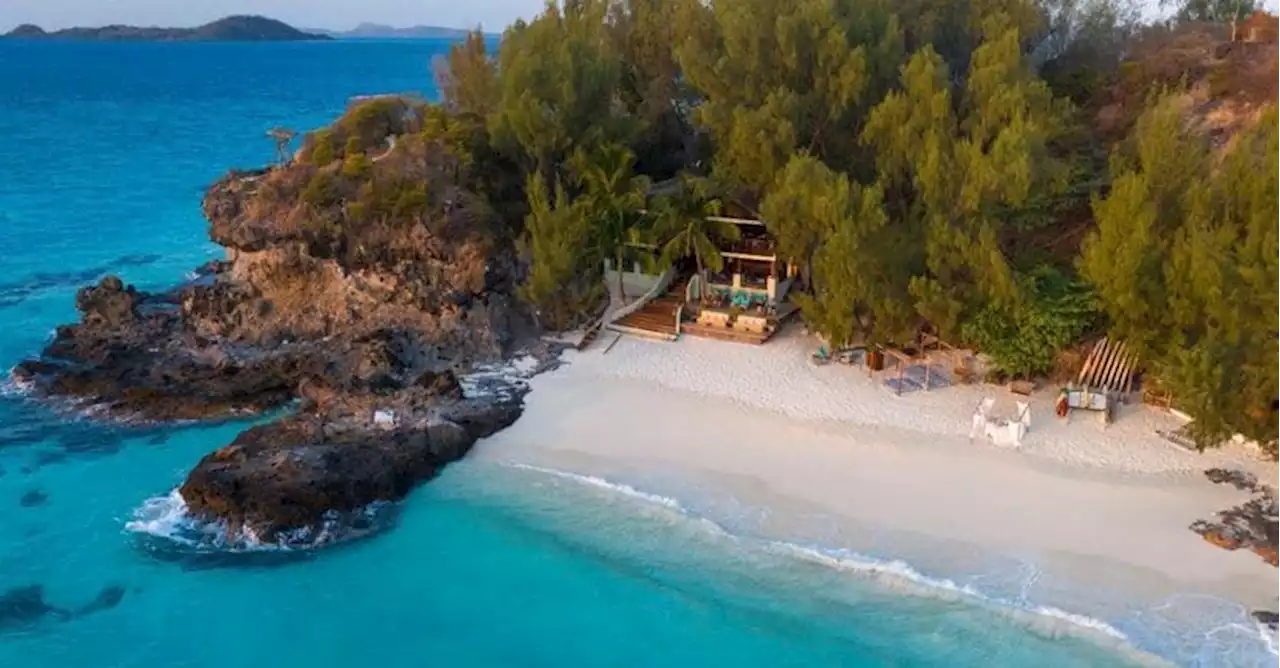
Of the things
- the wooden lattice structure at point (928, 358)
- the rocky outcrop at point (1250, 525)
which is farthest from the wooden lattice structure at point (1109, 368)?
the rocky outcrop at point (1250, 525)

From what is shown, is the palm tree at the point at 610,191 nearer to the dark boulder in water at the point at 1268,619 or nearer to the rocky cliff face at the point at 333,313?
the rocky cliff face at the point at 333,313

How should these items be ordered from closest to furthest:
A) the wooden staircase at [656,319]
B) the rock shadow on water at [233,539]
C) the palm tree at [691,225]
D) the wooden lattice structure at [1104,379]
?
the rock shadow on water at [233,539] < the wooden lattice structure at [1104,379] < the wooden staircase at [656,319] < the palm tree at [691,225]

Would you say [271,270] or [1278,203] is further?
[271,270]

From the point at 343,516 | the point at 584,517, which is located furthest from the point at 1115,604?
the point at 343,516

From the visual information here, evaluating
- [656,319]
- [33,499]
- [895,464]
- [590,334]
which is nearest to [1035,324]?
[895,464]

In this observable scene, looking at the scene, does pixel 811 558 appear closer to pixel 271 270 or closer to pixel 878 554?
pixel 878 554

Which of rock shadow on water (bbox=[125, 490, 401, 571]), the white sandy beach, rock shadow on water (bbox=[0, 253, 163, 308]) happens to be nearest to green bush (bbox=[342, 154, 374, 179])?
the white sandy beach
